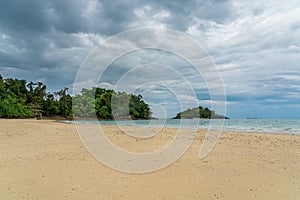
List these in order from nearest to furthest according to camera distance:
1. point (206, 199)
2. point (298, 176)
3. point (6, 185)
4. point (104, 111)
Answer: point (206, 199), point (6, 185), point (298, 176), point (104, 111)

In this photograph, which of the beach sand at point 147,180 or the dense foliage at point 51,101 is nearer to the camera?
the beach sand at point 147,180

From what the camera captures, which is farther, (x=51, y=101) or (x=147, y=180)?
(x=51, y=101)

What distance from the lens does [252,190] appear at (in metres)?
4.89

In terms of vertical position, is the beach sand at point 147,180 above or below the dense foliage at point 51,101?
below

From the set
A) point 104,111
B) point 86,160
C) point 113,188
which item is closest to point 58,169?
point 86,160

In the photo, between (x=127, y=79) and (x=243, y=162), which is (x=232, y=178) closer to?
(x=243, y=162)

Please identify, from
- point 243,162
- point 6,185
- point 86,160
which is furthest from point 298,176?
point 6,185

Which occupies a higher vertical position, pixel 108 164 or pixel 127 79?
pixel 127 79

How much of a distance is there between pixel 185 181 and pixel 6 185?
372 cm

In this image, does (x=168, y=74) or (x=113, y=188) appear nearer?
(x=113, y=188)

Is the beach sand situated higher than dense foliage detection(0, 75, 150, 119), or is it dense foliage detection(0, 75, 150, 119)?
dense foliage detection(0, 75, 150, 119)

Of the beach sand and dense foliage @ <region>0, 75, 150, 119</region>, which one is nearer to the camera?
the beach sand

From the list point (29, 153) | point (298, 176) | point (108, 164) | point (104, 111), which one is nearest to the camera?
point (298, 176)

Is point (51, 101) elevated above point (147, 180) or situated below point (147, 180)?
above
